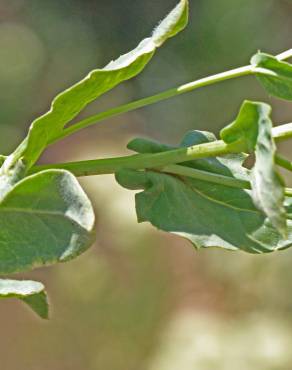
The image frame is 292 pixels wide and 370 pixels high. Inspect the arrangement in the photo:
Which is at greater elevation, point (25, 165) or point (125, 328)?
point (25, 165)

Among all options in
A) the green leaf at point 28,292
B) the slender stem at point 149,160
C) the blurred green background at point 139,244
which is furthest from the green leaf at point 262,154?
the blurred green background at point 139,244

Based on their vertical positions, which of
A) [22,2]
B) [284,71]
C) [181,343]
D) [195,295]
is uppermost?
[284,71]

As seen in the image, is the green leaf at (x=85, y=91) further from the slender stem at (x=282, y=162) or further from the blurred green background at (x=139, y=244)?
the blurred green background at (x=139, y=244)

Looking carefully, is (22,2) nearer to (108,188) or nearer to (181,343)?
(108,188)

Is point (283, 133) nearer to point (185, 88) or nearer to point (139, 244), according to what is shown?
point (185, 88)

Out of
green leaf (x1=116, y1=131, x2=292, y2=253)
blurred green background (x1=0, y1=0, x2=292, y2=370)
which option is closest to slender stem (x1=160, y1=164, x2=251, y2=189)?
green leaf (x1=116, y1=131, x2=292, y2=253)

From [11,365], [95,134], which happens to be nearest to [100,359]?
[11,365]

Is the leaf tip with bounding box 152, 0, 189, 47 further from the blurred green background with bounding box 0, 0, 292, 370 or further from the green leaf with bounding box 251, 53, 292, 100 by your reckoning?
the blurred green background with bounding box 0, 0, 292, 370
